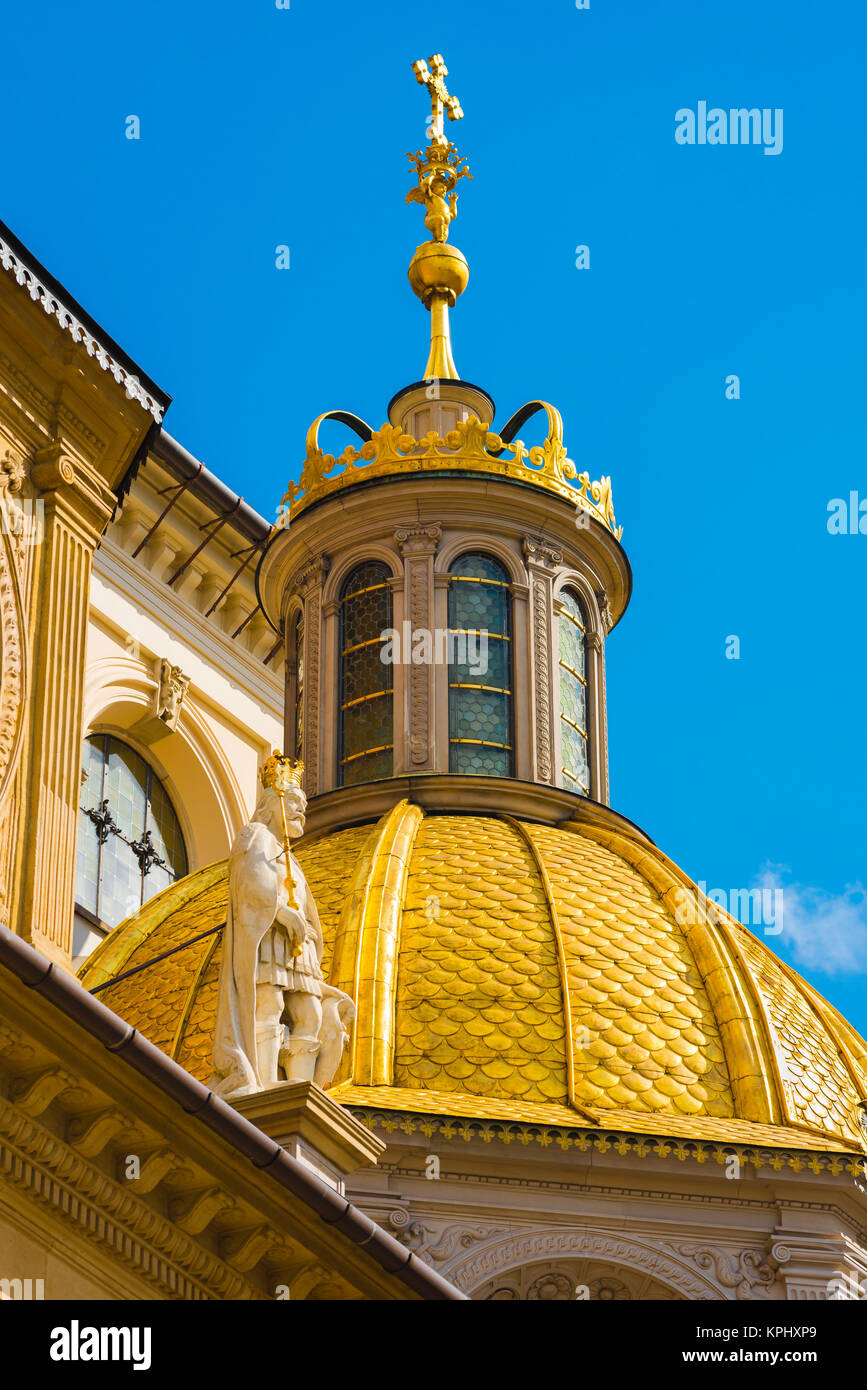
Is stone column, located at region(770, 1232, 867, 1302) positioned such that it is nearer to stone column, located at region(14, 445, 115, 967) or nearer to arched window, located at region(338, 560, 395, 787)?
arched window, located at region(338, 560, 395, 787)

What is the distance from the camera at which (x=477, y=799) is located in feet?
96.6

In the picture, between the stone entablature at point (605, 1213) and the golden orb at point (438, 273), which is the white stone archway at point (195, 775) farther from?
the stone entablature at point (605, 1213)

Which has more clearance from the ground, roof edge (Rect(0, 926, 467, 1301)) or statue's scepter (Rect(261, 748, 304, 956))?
statue's scepter (Rect(261, 748, 304, 956))

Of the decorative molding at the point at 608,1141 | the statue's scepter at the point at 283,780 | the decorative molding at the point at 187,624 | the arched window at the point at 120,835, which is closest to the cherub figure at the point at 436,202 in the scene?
the decorative molding at the point at 187,624

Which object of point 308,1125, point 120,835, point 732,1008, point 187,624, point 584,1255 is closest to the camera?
point 308,1125

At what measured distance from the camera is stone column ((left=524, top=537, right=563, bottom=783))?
103 feet

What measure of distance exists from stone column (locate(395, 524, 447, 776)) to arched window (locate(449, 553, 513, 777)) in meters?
0.23

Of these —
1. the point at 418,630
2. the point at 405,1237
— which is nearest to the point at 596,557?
the point at 418,630

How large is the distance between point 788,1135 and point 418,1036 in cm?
290

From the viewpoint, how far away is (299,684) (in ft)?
108

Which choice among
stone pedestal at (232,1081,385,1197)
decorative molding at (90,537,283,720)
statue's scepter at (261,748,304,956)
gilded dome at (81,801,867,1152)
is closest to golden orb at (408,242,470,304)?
decorative molding at (90,537,283,720)

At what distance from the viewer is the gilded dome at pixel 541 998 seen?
987 inches

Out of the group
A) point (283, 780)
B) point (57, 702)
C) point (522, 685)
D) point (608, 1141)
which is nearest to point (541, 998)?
point (608, 1141)

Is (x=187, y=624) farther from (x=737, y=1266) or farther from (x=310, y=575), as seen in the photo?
(x=737, y=1266)
